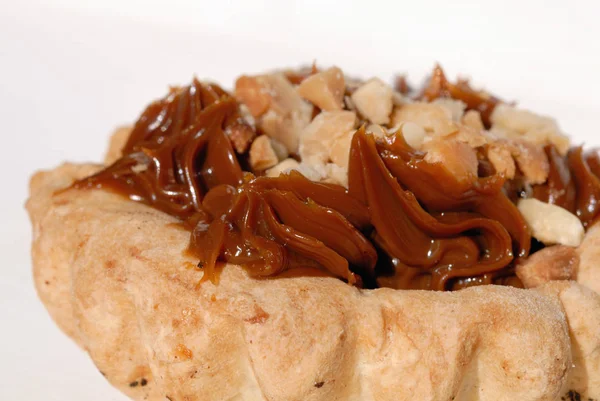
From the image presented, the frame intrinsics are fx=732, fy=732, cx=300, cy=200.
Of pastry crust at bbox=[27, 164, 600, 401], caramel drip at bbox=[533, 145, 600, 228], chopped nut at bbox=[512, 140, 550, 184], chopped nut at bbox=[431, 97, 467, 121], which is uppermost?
chopped nut at bbox=[431, 97, 467, 121]

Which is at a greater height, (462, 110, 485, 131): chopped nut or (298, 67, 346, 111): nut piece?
(298, 67, 346, 111): nut piece

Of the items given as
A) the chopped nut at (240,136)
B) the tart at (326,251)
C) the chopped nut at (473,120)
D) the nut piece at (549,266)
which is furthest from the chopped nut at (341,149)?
the nut piece at (549,266)

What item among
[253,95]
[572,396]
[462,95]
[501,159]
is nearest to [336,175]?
[253,95]

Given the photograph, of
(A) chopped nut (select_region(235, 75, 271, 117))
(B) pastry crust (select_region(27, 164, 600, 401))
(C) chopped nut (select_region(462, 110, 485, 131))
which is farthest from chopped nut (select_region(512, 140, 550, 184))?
(A) chopped nut (select_region(235, 75, 271, 117))

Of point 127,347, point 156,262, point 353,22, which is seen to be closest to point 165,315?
point 156,262

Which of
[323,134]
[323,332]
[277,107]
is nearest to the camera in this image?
[323,332]

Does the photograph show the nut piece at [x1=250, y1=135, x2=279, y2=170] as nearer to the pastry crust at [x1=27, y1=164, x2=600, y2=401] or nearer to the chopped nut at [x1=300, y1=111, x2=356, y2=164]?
the chopped nut at [x1=300, y1=111, x2=356, y2=164]

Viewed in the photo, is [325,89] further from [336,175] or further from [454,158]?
[454,158]
